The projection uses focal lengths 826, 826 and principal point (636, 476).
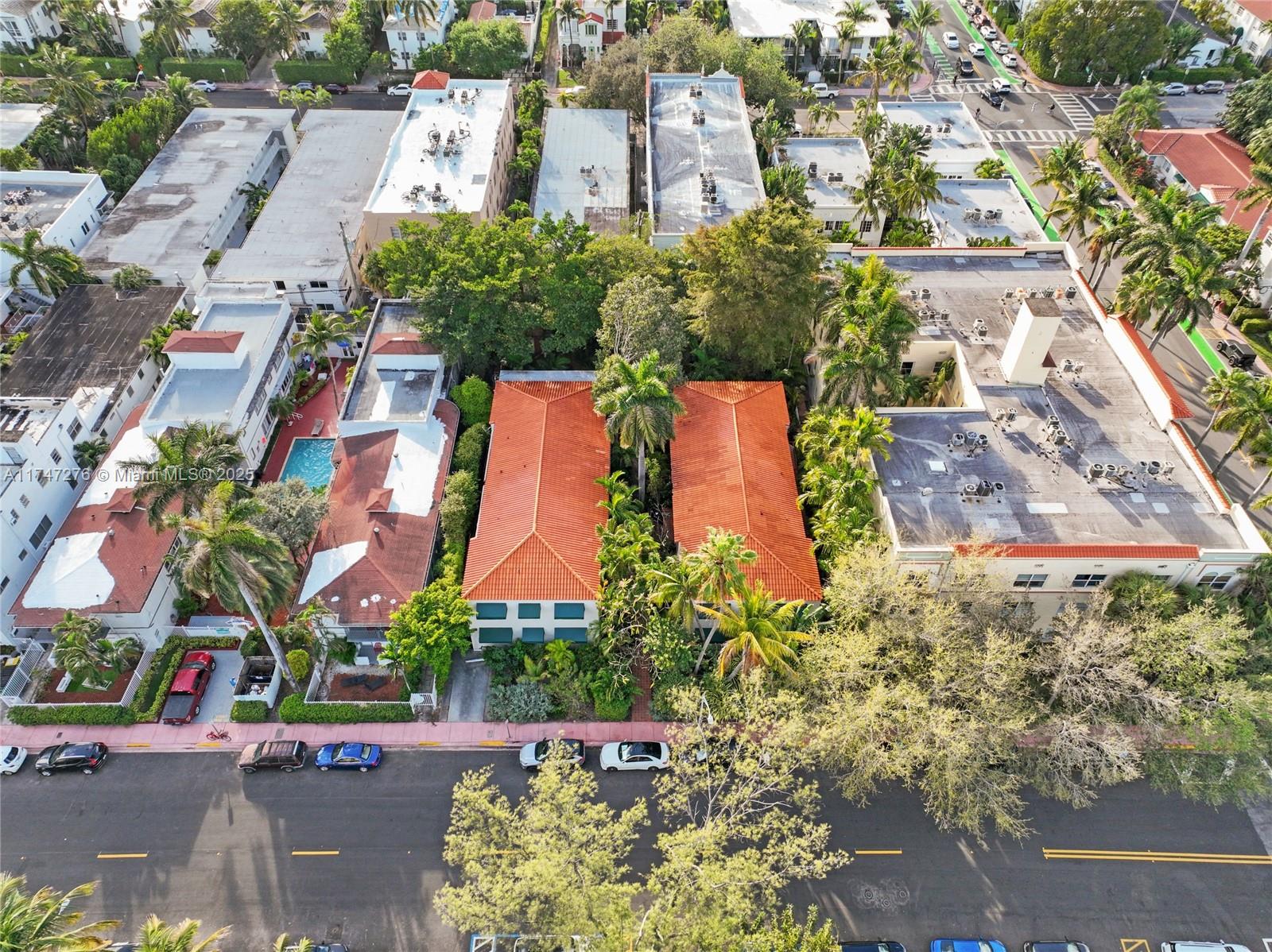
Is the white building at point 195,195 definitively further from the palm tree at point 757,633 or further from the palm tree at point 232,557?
the palm tree at point 757,633

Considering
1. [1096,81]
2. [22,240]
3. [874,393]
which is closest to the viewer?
[874,393]

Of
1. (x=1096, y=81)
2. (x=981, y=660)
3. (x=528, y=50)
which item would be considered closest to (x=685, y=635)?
(x=981, y=660)

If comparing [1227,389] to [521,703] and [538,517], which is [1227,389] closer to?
[538,517]

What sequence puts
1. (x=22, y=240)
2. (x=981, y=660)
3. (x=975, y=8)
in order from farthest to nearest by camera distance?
(x=975, y=8) < (x=22, y=240) < (x=981, y=660)

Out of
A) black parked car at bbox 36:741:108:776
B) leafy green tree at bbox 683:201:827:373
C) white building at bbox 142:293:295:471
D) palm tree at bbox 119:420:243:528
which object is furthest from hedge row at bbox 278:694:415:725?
leafy green tree at bbox 683:201:827:373

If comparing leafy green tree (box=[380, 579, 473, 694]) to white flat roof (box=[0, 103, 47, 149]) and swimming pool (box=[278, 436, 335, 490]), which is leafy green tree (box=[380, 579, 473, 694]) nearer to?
swimming pool (box=[278, 436, 335, 490])

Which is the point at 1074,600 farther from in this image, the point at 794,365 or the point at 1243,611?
the point at 794,365
